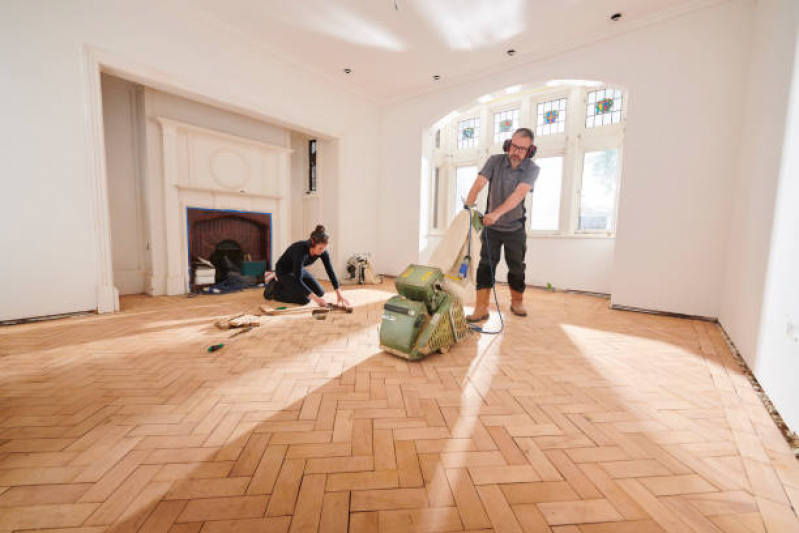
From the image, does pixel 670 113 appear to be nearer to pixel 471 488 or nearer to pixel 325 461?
pixel 471 488

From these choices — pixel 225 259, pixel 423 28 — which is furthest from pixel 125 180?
pixel 423 28

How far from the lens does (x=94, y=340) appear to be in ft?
7.65

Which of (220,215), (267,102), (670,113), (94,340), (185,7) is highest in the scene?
(185,7)

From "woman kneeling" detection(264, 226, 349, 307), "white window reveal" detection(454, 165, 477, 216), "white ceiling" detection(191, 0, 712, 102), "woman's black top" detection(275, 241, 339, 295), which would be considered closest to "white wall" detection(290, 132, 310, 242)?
"white ceiling" detection(191, 0, 712, 102)

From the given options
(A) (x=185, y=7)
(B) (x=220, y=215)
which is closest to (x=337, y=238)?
(B) (x=220, y=215)

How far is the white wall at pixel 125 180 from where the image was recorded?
397 centimetres

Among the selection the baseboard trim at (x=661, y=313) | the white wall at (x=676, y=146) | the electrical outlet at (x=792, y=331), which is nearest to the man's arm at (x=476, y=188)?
the electrical outlet at (x=792, y=331)

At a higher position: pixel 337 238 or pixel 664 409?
pixel 337 238

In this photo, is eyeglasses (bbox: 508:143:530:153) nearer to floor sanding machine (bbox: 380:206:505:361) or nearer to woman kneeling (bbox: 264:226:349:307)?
floor sanding machine (bbox: 380:206:505:361)

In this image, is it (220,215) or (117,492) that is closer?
(117,492)

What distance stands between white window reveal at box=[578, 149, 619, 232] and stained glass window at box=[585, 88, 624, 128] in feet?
1.54

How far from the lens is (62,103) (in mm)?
2844

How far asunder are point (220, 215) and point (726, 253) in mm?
6309

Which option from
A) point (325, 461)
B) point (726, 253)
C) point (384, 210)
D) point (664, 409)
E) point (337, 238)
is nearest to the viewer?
point (325, 461)
